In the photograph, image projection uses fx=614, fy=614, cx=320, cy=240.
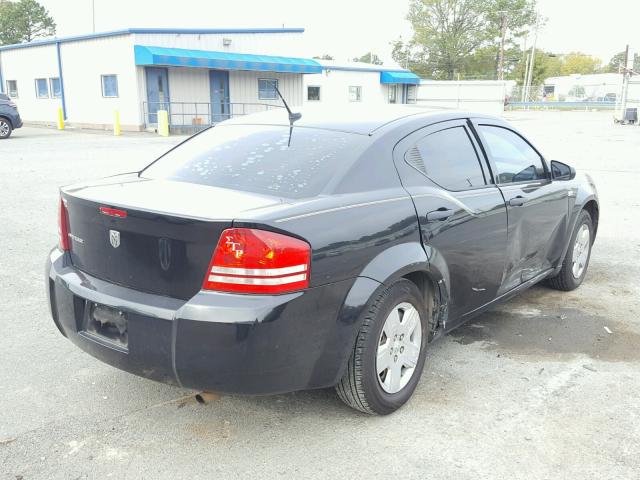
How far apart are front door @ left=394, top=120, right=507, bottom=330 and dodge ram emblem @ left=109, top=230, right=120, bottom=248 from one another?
152cm

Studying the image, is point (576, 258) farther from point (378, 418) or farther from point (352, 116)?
point (378, 418)

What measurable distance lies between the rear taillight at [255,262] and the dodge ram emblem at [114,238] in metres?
0.56

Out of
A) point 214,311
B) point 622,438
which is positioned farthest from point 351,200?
point 622,438

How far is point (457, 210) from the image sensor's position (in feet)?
11.7

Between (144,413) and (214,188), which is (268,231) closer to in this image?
(214,188)

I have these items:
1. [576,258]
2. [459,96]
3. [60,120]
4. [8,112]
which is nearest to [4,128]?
[8,112]

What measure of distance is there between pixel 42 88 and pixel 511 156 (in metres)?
31.7

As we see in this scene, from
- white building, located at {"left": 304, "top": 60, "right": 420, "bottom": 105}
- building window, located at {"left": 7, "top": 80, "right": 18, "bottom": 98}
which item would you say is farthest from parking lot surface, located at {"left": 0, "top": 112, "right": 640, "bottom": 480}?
building window, located at {"left": 7, "top": 80, "right": 18, "bottom": 98}

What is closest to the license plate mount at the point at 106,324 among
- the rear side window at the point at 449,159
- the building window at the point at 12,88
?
the rear side window at the point at 449,159

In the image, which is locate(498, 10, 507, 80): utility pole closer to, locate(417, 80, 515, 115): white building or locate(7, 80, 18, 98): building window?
locate(417, 80, 515, 115): white building

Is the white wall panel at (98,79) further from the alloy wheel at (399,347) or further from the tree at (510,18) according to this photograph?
the tree at (510,18)

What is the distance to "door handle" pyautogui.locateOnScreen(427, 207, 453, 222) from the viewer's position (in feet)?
11.0

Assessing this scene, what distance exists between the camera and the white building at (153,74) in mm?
25828

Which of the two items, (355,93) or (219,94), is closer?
(219,94)
